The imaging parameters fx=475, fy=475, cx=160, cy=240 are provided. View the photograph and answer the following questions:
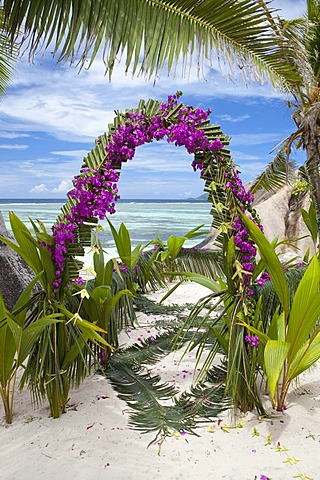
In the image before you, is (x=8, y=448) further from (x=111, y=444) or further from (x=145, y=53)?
(x=145, y=53)

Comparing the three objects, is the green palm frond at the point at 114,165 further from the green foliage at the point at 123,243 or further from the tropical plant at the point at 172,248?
the tropical plant at the point at 172,248

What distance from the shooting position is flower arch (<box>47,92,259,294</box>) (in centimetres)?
266

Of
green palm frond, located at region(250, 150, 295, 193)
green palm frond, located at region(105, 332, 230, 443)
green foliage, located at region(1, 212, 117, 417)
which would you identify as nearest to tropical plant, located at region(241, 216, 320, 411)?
green palm frond, located at region(105, 332, 230, 443)

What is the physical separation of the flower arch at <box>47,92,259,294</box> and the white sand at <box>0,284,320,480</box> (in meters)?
0.77

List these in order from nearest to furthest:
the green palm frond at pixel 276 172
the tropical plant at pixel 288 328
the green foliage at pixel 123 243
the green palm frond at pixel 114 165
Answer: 1. the tropical plant at pixel 288 328
2. the green palm frond at pixel 114 165
3. the green foliage at pixel 123 243
4. the green palm frond at pixel 276 172

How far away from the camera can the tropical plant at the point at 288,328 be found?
2439 mm

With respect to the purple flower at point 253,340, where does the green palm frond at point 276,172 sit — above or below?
above

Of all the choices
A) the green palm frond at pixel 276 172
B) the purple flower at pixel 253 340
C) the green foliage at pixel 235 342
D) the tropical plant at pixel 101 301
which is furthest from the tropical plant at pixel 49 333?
the green palm frond at pixel 276 172

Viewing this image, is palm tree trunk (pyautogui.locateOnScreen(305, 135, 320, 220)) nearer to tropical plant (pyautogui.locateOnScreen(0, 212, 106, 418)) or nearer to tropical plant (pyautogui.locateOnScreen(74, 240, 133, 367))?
tropical plant (pyautogui.locateOnScreen(74, 240, 133, 367))

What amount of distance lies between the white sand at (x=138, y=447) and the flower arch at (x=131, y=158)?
77cm

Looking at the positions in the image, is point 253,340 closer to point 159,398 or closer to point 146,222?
point 159,398

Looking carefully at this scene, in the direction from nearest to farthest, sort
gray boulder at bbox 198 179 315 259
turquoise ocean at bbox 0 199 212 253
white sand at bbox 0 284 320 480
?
white sand at bbox 0 284 320 480 → gray boulder at bbox 198 179 315 259 → turquoise ocean at bbox 0 199 212 253

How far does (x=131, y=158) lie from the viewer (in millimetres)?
2830

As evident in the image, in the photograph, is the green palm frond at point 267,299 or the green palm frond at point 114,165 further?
the green palm frond at point 267,299
